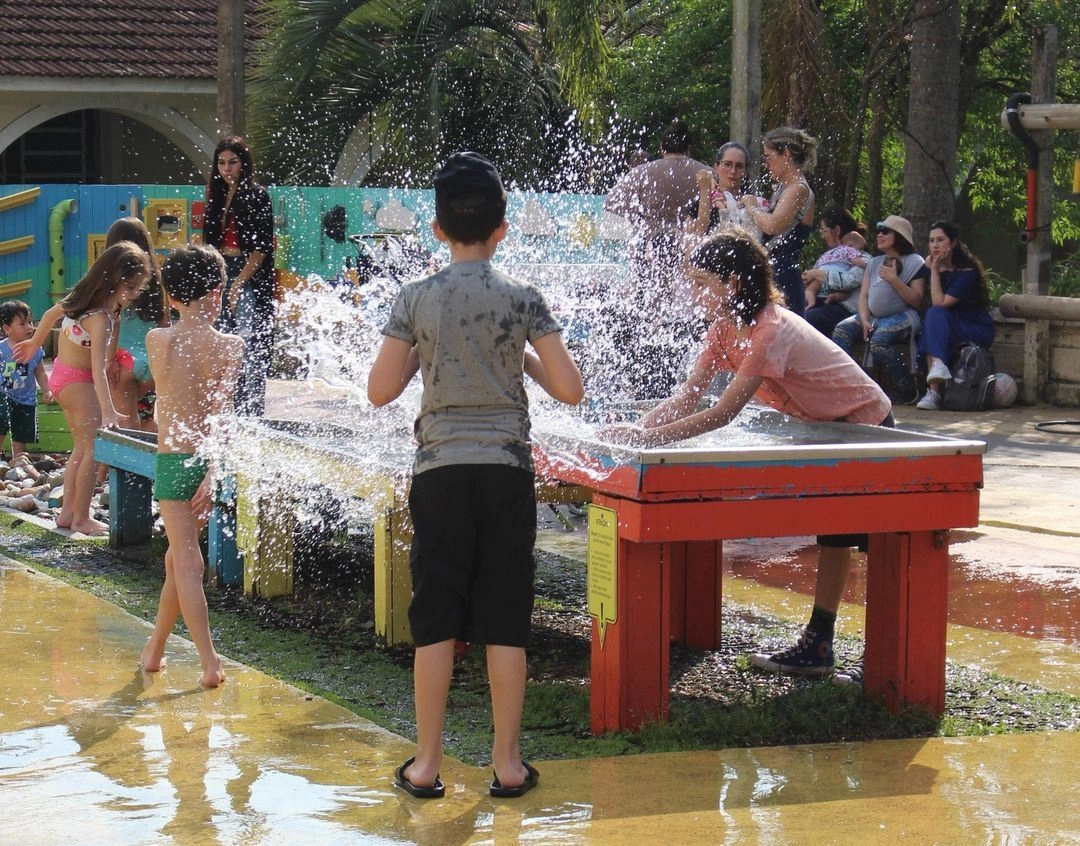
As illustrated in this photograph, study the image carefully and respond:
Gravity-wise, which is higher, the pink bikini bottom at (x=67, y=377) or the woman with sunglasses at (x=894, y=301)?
the woman with sunglasses at (x=894, y=301)

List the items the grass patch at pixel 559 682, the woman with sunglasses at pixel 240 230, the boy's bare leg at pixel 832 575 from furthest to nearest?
the woman with sunglasses at pixel 240 230
the boy's bare leg at pixel 832 575
the grass patch at pixel 559 682

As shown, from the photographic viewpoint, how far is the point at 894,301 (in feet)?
44.0

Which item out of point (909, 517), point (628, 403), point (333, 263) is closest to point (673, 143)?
point (628, 403)

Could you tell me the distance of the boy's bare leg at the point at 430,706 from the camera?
4547mm

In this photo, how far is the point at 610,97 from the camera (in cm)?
2155

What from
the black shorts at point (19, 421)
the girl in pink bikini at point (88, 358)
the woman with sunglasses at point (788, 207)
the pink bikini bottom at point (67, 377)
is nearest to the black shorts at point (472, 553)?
the girl in pink bikini at point (88, 358)

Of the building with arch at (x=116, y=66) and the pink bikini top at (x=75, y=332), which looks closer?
the pink bikini top at (x=75, y=332)

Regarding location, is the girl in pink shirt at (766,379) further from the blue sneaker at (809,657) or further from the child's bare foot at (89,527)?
the child's bare foot at (89,527)

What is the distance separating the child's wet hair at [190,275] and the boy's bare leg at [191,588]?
2.44ft

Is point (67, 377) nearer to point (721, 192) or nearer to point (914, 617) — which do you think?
point (721, 192)

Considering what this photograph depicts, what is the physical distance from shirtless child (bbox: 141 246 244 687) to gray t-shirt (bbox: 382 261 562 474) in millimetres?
1565

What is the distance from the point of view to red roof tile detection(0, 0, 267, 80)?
20656 millimetres

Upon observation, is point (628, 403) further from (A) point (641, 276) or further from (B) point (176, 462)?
(A) point (641, 276)

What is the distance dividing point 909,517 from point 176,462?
254 cm
